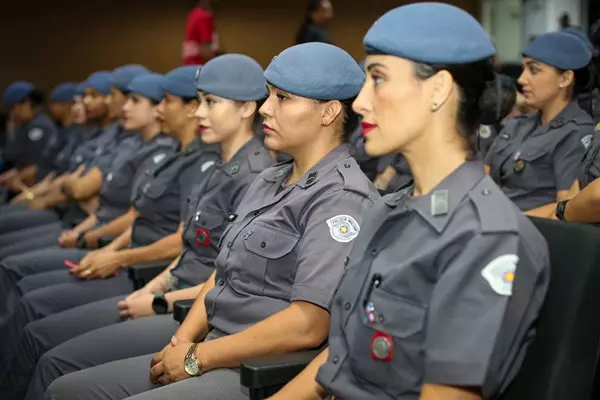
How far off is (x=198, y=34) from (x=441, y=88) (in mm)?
4821

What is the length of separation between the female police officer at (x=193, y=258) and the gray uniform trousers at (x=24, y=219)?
7.25ft

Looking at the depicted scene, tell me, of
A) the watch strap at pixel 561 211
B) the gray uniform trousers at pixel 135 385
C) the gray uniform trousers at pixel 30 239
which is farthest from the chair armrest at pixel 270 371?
the gray uniform trousers at pixel 30 239

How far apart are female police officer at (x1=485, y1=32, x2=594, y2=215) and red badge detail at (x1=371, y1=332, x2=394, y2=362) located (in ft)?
5.86

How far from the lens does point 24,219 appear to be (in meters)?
5.15

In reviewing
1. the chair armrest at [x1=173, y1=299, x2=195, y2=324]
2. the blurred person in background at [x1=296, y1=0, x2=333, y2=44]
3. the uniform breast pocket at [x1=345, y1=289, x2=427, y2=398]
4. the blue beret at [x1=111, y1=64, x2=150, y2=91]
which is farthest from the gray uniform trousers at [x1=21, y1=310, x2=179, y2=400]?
the blurred person in background at [x1=296, y1=0, x2=333, y2=44]

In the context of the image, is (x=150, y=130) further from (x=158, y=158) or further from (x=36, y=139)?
(x=36, y=139)

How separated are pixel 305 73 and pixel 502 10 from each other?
653 centimetres

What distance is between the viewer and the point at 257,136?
2896mm

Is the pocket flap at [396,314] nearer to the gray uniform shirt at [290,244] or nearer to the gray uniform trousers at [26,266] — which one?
the gray uniform shirt at [290,244]

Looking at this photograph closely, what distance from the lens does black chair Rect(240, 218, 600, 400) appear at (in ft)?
4.72

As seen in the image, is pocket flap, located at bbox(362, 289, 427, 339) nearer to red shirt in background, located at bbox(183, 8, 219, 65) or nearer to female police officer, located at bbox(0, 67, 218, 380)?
female police officer, located at bbox(0, 67, 218, 380)

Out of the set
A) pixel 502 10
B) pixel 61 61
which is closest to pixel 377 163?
pixel 502 10

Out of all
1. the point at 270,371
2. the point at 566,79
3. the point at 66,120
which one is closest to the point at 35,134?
the point at 66,120

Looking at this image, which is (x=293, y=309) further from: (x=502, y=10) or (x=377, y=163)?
(x=502, y=10)
